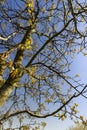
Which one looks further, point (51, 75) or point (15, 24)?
point (51, 75)

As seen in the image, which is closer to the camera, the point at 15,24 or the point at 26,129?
the point at 26,129

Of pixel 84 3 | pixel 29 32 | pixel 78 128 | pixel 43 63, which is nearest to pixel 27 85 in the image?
pixel 43 63

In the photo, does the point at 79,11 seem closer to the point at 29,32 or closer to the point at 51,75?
the point at 29,32

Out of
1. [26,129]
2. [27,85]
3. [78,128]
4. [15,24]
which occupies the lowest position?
[78,128]

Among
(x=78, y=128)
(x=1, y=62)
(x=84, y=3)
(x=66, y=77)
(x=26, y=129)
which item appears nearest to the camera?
(x=1, y=62)

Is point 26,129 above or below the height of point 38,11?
below

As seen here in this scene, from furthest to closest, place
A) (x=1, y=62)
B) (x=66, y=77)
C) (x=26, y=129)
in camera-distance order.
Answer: (x=66, y=77) → (x=26, y=129) → (x=1, y=62)

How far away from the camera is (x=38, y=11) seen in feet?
33.3

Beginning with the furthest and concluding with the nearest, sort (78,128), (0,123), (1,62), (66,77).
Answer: (78,128), (66,77), (0,123), (1,62)

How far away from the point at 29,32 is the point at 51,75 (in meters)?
1.74

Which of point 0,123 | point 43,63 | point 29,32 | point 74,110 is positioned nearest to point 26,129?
point 0,123

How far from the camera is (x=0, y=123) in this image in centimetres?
796

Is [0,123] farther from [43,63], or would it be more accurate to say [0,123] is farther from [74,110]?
[43,63]

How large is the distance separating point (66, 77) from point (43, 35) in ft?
5.98
